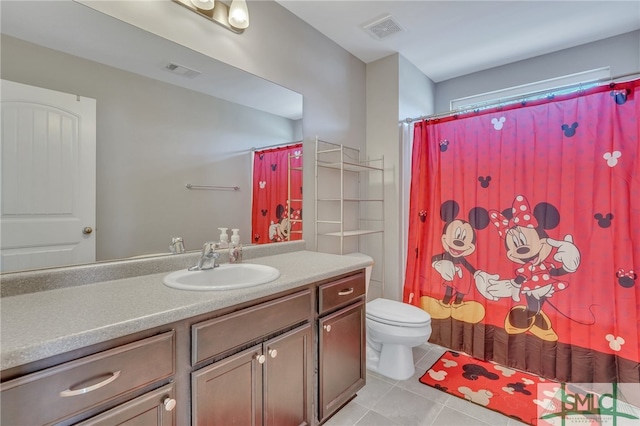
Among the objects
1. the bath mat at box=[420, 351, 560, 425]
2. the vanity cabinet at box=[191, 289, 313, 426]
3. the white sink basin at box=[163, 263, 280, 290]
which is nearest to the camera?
the vanity cabinet at box=[191, 289, 313, 426]

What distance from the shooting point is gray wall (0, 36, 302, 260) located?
1.16m

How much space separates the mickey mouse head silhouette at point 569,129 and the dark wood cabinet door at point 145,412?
8.27ft

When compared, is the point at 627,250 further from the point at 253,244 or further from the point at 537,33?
the point at 253,244

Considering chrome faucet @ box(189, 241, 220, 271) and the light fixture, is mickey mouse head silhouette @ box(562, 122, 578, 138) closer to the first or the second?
the light fixture

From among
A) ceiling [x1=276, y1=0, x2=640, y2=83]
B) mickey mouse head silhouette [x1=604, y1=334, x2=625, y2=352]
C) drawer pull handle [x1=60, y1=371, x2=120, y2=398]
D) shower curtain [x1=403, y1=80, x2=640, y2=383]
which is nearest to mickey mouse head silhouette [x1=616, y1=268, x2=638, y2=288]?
shower curtain [x1=403, y1=80, x2=640, y2=383]

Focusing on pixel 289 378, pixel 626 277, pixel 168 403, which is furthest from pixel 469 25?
pixel 168 403

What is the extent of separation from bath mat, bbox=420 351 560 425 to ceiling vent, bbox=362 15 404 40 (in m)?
2.44

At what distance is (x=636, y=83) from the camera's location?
1.72m

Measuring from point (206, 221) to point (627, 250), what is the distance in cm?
243

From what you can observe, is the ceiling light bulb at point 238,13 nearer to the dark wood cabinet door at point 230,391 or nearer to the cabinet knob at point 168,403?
the dark wood cabinet door at point 230,391

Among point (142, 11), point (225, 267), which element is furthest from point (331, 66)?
point (225, 267)

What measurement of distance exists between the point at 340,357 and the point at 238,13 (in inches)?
75.6

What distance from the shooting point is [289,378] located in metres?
1.31

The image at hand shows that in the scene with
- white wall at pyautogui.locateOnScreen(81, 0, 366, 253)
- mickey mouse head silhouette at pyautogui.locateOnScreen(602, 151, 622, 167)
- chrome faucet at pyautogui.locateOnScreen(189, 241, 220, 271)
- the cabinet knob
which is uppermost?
white wall at pyautogui.locateOnScreen(81, 0, 366, 253)
